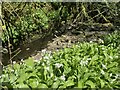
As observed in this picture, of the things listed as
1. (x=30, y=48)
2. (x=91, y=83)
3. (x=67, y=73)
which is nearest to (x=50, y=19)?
(x=30, y=48)

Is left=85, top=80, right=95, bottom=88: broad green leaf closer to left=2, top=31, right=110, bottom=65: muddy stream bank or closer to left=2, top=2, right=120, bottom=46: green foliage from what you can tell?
left=2, top=31, right=110, bottom=65: muddy stream bank

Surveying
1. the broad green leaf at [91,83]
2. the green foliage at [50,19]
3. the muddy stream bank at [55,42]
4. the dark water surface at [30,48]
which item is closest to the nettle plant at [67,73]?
the broad green leaf at [91,83]

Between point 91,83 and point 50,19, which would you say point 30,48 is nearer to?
point 50,19

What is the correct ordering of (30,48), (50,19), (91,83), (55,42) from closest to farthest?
(91,83), (30,48), (55,42), (50,19)

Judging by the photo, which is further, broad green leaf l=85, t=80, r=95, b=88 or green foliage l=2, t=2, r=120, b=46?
green foliage l=2, t=2, r=120, b=46

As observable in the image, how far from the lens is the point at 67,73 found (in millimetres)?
2982

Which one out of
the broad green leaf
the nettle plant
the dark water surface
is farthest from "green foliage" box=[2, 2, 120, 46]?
the broad green leaf

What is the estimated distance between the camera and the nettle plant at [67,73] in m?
2.68

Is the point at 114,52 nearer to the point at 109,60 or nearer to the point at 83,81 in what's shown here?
the point at 109,60

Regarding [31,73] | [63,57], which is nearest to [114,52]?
[63,57]

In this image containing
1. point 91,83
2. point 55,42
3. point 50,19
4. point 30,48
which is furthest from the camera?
point 50,19

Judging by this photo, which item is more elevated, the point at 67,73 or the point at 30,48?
the point at 30,48

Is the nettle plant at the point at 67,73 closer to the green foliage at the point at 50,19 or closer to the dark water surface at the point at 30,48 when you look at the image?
the dark water surface at the point at 30,48

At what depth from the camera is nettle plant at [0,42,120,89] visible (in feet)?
8.78
